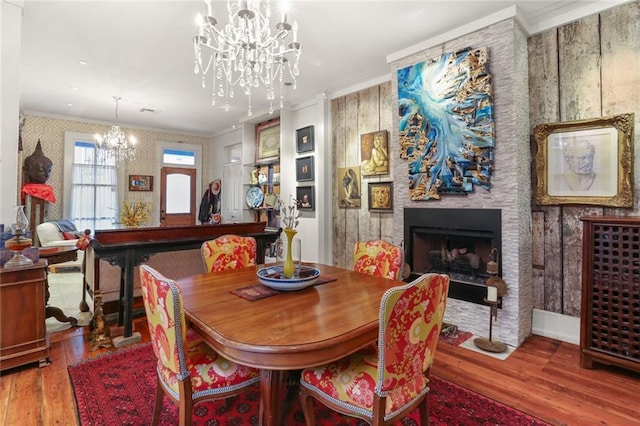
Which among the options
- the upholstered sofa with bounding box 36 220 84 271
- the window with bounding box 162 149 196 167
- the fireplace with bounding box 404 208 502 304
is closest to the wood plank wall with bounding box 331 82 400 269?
the fireplace with bounding box 404 208 502 304

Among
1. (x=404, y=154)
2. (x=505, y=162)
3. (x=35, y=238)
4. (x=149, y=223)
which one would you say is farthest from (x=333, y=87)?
(x=35, y=238)

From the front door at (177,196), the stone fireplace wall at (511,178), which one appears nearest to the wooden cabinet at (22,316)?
the stone fireplace wall at (511,178)

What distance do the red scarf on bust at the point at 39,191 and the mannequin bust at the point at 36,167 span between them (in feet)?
0.34

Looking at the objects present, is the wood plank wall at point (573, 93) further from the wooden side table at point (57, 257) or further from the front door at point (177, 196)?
the front door at point (177, 196)

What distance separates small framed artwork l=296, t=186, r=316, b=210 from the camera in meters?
4.88

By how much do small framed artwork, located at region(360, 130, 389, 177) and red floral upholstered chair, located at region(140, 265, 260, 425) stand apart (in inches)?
124

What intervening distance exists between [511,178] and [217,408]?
2.86 meters

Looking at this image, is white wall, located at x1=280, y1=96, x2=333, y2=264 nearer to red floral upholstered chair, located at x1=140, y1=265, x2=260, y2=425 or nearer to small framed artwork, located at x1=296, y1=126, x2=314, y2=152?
small framed artwork, located at x1=296, y1=126, x2=314, y2=152

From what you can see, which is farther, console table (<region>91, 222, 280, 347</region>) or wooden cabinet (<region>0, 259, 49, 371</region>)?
console table (<region>91, 222, 280, 347</region>)

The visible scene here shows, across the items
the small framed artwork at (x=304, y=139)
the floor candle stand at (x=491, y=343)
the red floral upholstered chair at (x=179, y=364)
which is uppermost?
the small framed artwork at (x=304, y=139)

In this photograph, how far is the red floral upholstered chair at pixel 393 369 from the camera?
1.20 m

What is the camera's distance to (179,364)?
132 centimetres

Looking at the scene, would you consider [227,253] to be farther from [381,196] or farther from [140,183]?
[140,183]

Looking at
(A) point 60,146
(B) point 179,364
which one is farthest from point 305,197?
(A) point 60,146
